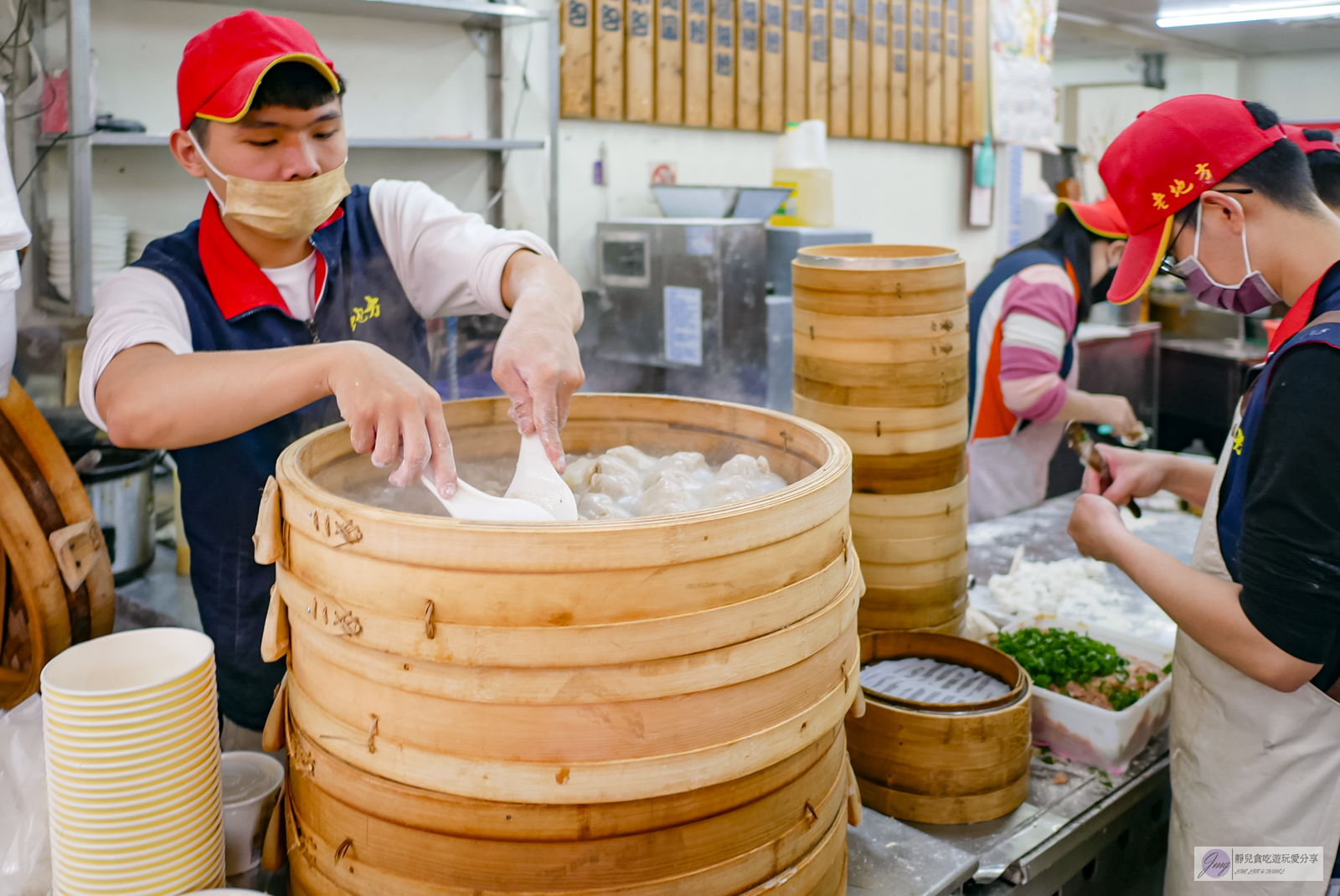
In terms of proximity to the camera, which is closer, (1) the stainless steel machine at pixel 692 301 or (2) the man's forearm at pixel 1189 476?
(2) the man's forearm at pixel 1189 476

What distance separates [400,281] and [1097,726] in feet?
5.24

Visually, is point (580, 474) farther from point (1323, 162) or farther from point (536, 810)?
point (1323, 162)

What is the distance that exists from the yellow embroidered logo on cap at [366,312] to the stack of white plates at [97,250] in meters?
1.76

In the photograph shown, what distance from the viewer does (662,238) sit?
4.32m


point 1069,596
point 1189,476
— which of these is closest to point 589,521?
point 1189,476

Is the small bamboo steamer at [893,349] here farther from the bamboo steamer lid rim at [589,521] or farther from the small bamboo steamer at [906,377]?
the bamboo steamer lid rim at [589,521]

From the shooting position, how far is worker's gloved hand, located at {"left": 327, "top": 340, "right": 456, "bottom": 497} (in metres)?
1.17

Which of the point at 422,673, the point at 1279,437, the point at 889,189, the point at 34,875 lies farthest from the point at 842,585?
the point at 889,189

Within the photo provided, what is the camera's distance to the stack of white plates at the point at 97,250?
10.3 ft

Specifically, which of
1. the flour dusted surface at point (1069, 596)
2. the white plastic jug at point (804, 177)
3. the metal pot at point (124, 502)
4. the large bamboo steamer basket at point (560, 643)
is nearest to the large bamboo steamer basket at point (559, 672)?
the large bamboo steamer basket at point (560, 643)

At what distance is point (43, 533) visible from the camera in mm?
1521

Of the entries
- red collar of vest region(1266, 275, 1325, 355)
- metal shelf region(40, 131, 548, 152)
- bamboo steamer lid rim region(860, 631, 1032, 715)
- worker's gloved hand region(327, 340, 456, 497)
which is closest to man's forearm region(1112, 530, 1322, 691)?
bamboo steamer lid rim region(860, 631, 1032, 715)

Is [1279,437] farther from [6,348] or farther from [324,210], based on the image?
[6,348]

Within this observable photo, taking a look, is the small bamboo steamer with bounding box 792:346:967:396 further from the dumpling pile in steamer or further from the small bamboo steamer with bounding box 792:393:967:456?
the dumpling pile in steamer
